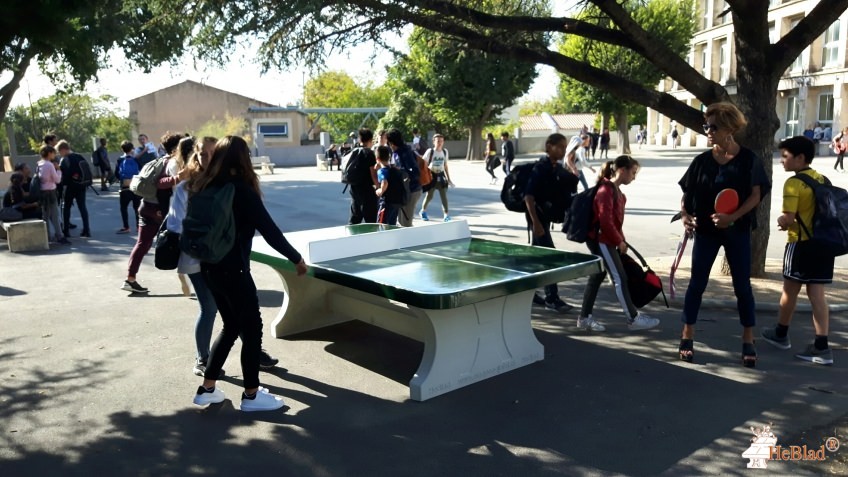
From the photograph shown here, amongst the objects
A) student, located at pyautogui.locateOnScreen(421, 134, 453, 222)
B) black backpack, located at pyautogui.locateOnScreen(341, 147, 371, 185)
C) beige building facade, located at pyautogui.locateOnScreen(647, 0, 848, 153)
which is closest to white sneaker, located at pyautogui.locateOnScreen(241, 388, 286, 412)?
black backpack, located at pyautogui.locateOnScreen(341, 147, 371, 185)

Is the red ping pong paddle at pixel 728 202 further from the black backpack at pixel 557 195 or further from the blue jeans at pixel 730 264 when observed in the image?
the black backpack at pixel 557 195

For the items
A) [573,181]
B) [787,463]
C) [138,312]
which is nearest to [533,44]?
[573,181]

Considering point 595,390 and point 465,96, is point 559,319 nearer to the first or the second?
point 595,390

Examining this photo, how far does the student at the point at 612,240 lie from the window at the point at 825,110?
3694cm

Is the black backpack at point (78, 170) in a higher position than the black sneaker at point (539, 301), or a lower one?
higher

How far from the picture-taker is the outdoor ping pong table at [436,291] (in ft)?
15.3

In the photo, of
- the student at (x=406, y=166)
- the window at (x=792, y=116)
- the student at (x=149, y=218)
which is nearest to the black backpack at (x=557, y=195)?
the student at (x=406, y=166)

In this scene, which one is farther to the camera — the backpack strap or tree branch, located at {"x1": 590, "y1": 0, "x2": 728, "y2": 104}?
tree branch, located at {"x1": 590, "y1": 0, "x2": 728, "y2": 104}

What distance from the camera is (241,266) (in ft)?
14.3

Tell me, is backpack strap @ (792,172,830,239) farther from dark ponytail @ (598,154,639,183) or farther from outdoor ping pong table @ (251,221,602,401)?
outdoor ping pong table @ (251,221,602,401)

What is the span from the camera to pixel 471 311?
4.96 metres

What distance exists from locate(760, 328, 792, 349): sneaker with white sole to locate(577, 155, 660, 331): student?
2.95 feet

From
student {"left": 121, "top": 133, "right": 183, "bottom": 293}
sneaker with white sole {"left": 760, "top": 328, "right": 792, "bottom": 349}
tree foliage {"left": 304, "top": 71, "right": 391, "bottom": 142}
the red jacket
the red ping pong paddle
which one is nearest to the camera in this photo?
the red ping pong paddle

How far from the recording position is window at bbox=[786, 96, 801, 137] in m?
39.5
